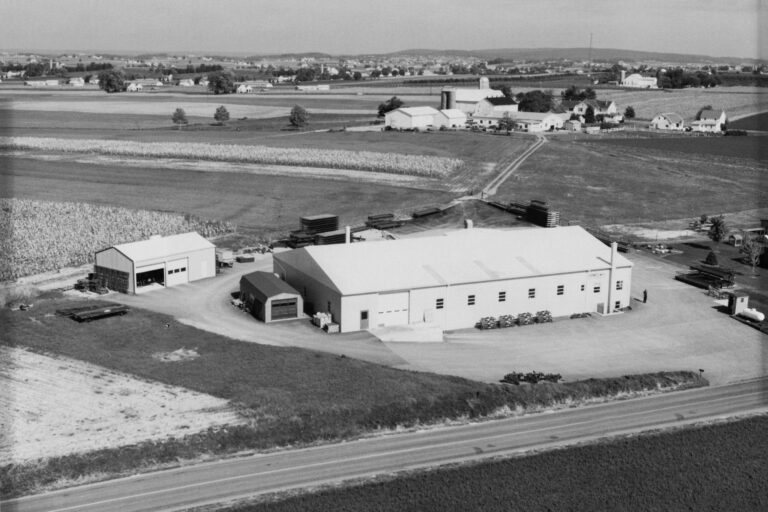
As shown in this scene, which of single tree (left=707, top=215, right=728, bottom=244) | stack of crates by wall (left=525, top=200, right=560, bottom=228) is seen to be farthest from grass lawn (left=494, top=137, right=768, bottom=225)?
single tree (left=707, top=215, right=728, bottom=244)

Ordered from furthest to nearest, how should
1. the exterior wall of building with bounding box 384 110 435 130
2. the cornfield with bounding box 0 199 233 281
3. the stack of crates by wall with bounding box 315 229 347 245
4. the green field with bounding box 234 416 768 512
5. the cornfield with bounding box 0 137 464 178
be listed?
the exterior wall of building with bounding box 384 110 435 130, the cornfield with bounding box 0 137 464 178, the stack of crates by wall with bounding box 315 229 347 245, the cornfield with bounding box 0 199 233 281, the green field with bounding box 234 416 768 512

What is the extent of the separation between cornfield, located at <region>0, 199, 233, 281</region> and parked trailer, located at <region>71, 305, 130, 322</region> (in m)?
10.3

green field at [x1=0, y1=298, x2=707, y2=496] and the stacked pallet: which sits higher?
the stacked pallet

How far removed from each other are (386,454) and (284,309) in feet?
52.3

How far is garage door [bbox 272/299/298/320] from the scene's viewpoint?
43594 mm

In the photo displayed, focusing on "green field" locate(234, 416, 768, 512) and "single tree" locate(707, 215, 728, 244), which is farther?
"single tree" locate(707, 215, 728, 244)

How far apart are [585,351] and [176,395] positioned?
19.9m

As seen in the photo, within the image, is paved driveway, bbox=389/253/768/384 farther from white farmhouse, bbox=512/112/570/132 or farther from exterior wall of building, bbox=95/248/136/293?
white farmhouse, bbox=512/112/570/132

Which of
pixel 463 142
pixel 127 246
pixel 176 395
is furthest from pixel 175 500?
pixel 463 142

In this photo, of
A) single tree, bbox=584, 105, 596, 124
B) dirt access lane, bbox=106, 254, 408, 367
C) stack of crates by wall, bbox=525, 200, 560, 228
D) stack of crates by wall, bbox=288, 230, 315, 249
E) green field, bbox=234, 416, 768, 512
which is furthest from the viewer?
single tree, bbox=584, 105, 596, 124

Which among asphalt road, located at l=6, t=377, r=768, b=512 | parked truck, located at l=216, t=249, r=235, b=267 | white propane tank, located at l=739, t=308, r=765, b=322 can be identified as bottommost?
asphalt road, located at l=6, t=377, r=768, b=512

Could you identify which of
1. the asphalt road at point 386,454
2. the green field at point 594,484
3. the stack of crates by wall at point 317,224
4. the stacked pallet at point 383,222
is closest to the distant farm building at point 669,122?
the stacked pallet at point 383,222

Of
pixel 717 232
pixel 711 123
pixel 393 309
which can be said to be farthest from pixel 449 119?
pixel 393 309

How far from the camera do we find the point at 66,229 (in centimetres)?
6369
